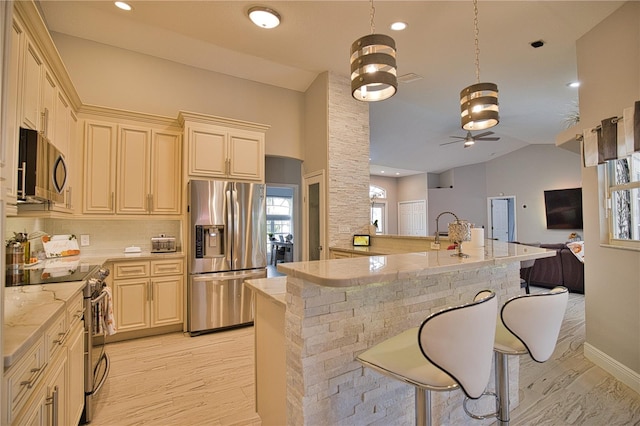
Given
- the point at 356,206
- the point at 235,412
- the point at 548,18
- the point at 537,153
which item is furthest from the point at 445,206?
the point at 235,412

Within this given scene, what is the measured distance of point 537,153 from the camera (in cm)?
920

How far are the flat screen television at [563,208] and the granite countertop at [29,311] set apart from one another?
33.5 ft

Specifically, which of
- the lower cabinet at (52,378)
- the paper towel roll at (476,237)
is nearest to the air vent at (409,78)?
the paper towel roll at (476,237)

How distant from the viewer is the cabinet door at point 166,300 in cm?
351

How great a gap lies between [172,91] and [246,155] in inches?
51.1

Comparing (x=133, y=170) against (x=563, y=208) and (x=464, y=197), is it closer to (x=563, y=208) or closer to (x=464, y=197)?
(x=563, y=208)

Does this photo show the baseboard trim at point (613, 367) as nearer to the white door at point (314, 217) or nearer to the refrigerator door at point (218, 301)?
the white door at point (314, 217)

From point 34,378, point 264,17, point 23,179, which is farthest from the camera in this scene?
point 264,17

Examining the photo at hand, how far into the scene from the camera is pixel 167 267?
11.8 ft

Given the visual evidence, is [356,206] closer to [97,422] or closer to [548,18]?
[548,18]

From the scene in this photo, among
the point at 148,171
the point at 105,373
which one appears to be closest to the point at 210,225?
the point at 148,171

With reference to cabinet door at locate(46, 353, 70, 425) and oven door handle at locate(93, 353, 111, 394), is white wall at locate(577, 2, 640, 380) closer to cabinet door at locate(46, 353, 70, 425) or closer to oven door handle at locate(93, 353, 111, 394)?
cabinet door at locate(46, 353, 70, 425)

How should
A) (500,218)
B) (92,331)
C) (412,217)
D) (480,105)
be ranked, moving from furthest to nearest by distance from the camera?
(412,217)
(500,218)
(480,105)
(92,331)

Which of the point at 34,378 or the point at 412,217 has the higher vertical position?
the point at 412,217
